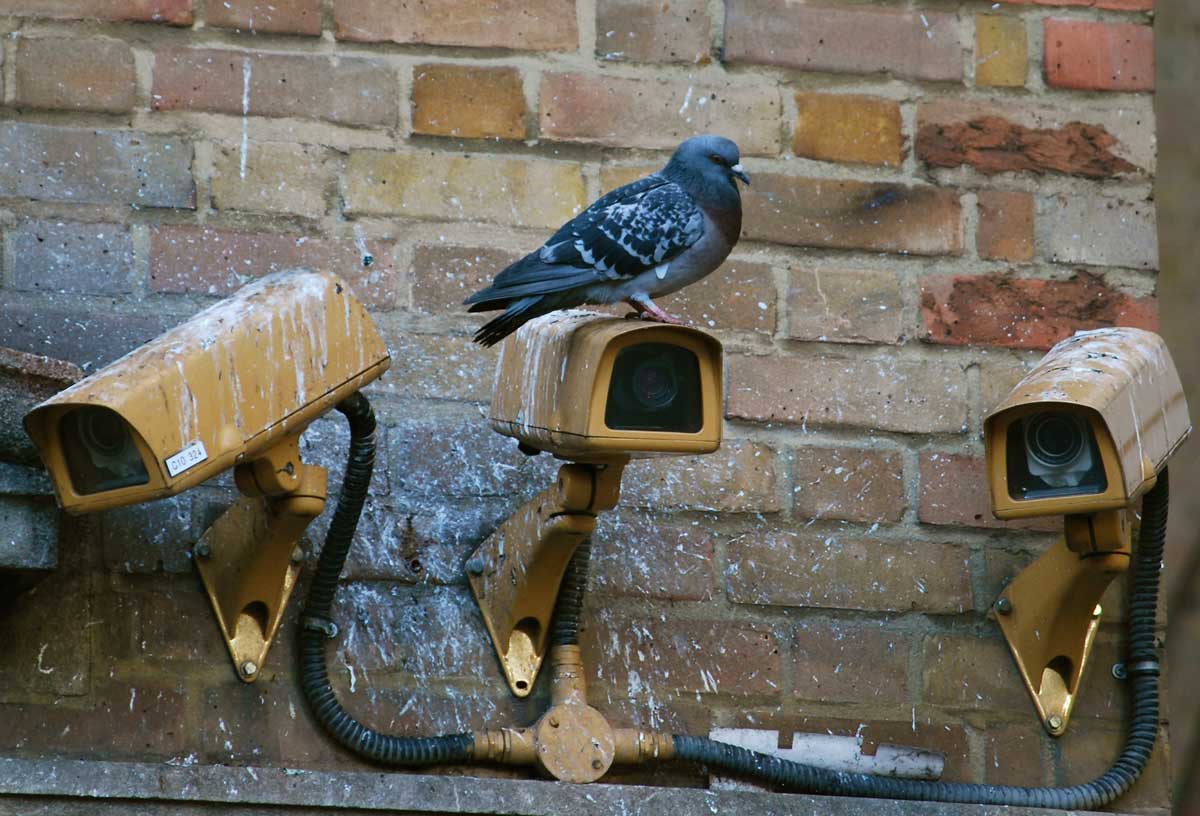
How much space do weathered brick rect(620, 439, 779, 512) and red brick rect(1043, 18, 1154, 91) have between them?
23.5 inches

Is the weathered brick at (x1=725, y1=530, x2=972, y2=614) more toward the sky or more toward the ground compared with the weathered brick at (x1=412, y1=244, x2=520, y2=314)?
more toward the ground

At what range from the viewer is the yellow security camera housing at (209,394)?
167 centimetres

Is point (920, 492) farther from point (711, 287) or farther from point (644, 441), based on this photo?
point (644, 441)

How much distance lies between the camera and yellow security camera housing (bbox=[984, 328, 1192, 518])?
1861mm

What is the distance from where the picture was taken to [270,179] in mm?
2186

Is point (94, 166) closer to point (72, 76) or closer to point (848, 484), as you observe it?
point (72, 76)

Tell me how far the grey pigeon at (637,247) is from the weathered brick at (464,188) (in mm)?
132

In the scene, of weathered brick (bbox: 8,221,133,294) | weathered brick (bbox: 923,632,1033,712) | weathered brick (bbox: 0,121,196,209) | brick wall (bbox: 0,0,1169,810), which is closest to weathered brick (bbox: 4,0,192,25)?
brick wall (bbox: 0,0,1169,810)

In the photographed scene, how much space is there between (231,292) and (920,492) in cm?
80

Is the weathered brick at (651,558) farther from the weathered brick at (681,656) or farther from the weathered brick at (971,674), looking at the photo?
the weathered brick at (971,674)

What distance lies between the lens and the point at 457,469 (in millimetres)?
2164

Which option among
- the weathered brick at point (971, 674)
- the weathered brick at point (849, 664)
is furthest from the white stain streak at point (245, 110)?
the weathered brick at point (971, 674)

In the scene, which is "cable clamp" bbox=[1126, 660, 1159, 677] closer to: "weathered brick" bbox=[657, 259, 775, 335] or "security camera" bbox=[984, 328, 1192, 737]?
"security camera" bbox=[984, 328, 1192, 737]

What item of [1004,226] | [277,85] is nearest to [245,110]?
Answer: [277,85]
